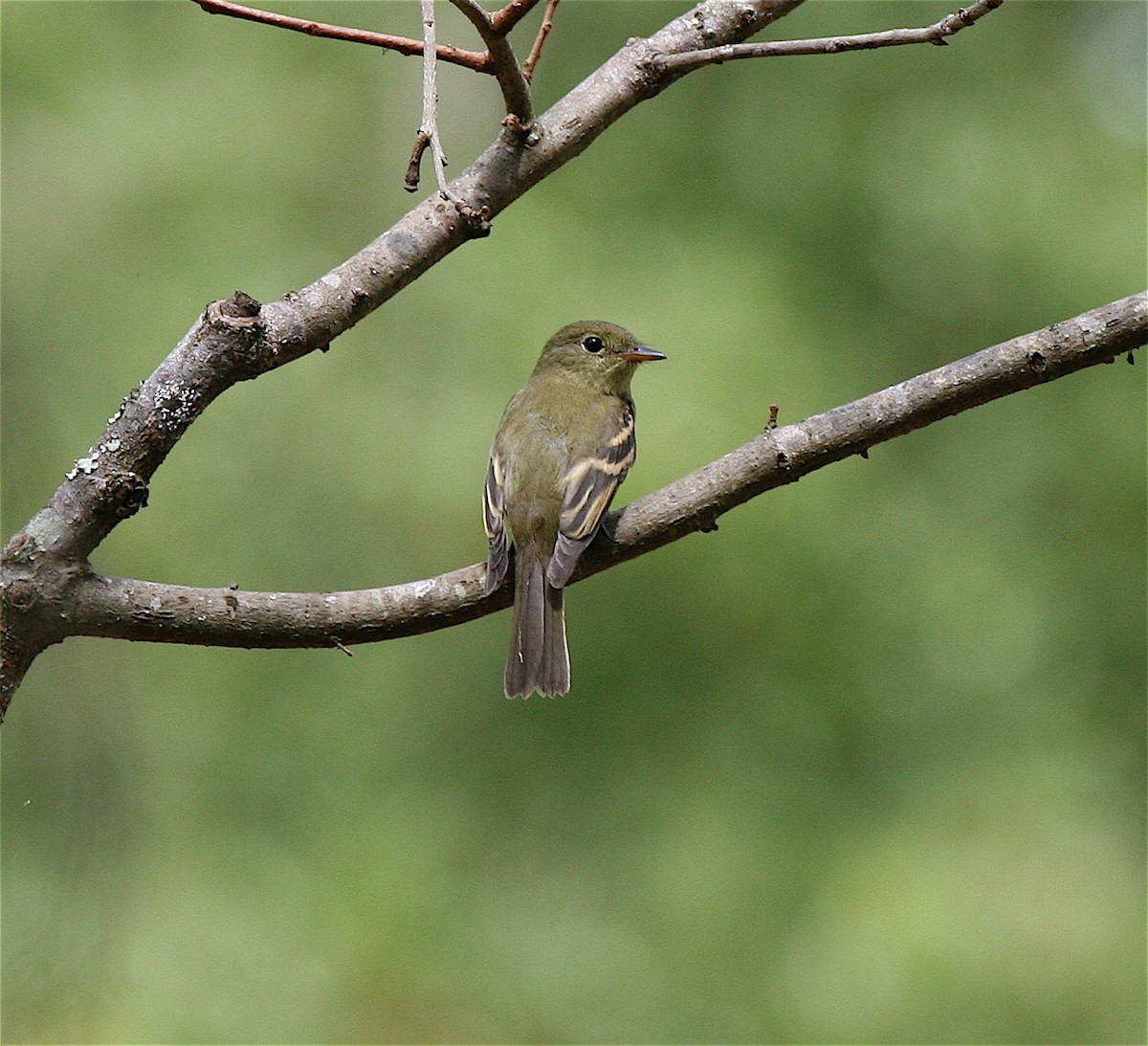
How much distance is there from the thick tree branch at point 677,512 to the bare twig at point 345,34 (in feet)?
2.96

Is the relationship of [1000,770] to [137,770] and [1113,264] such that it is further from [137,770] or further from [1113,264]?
[137,770]

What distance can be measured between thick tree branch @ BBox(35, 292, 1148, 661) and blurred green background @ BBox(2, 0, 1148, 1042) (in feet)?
13.7

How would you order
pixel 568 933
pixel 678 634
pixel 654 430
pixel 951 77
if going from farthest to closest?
pixel 951 77 < pixel 678 634 < pixel 568 933 < pixel 654 430

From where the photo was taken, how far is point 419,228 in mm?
2613

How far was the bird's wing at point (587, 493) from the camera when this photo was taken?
3.57 meters

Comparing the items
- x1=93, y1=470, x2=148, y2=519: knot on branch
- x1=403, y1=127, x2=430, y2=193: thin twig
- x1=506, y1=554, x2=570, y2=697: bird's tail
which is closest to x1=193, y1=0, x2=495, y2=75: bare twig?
x1=403, y1=127, x2=430, y2=193: thin twig

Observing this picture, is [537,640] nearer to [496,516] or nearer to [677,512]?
[496,516]

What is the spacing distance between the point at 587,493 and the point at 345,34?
1.72 meters

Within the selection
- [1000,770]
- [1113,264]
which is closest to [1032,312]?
[1113,264]

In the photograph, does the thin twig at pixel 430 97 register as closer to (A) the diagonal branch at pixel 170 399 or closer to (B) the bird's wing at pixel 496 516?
(A) the diagonal branch at pixel 170 399

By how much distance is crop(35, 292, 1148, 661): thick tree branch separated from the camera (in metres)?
2.49

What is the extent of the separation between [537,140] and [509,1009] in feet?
18.3

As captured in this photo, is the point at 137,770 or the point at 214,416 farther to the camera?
the point at 214,416

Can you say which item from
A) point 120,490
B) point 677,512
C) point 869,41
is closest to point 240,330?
point 120,490
